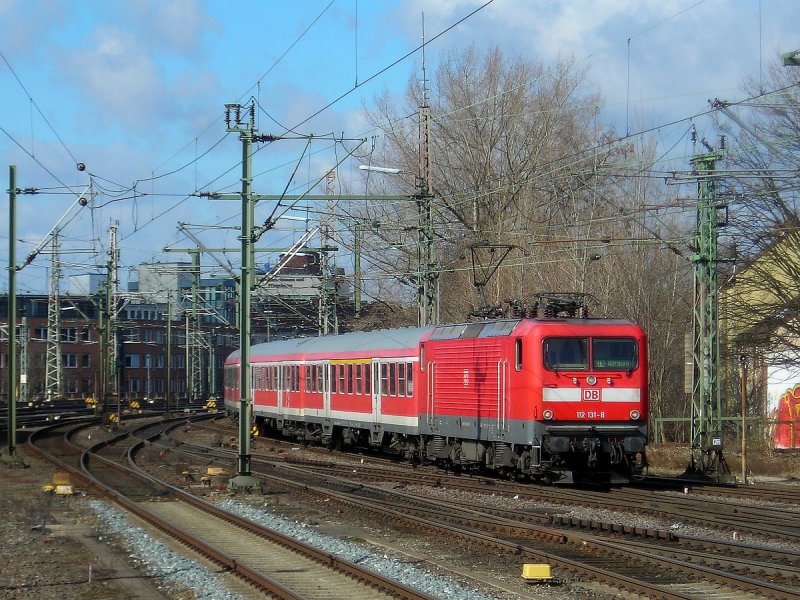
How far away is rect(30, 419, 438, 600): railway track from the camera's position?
11414mm

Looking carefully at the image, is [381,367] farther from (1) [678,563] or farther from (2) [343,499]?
(1) [678,563]

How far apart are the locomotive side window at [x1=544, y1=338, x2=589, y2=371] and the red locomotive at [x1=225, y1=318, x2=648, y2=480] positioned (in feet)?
0.06

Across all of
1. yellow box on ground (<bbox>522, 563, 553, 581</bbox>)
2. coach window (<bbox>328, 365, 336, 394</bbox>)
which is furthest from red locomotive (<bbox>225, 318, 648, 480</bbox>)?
yellow box on ground (<bbox>522, 563, 553, 581</bbox>)

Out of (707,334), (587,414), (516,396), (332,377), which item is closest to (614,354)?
(587,414)

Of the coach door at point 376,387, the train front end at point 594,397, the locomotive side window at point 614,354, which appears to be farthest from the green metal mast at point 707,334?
the coach door at point 376,387

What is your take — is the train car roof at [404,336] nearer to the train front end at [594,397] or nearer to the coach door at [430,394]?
the train front end at [594,397]

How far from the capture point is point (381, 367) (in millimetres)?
28969

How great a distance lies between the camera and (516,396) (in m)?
21.1

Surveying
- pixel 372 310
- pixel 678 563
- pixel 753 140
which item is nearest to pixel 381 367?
pixel 753 140

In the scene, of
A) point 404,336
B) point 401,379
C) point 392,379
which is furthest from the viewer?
point 392,379

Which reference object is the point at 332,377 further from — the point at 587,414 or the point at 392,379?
the point at 587,414

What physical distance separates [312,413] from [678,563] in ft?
77.4

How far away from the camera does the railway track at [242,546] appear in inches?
449

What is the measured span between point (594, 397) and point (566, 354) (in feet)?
3.09
